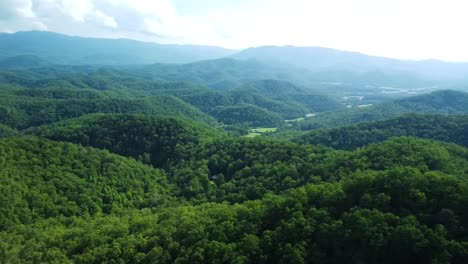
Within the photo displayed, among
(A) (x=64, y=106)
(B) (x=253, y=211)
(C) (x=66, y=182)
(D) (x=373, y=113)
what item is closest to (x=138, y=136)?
(C) (x=66, y=182)

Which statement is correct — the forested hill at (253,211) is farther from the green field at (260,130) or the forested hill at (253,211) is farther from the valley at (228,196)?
the green field at (260,130)

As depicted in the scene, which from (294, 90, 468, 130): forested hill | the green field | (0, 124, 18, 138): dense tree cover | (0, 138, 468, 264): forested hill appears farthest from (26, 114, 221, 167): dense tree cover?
(294, 90, 468, 130): forested hill

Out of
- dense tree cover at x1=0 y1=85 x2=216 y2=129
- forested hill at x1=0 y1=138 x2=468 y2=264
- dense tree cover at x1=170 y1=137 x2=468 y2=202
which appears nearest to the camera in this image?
forested hill at x1=0 y1=138 x2=468 y2=264

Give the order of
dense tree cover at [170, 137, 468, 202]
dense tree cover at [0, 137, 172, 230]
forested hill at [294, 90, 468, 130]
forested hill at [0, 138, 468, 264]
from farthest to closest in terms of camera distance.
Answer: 1. forested hill at [294, 90, 468, 130]
2. dense tree cover at [170, 137, 468, 202]
3. dense tree cover at [0, 137, 172, 230]
4. forested hill at [0, 138, 468, 264]

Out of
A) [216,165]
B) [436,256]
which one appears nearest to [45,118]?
[216,165]

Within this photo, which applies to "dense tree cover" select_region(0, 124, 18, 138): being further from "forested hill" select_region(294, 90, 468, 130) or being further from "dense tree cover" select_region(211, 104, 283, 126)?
"forested hill" select_region(294, 90, 468, 130)

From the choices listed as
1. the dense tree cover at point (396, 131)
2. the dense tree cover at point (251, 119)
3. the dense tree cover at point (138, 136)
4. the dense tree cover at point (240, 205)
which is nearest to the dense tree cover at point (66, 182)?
the dense tree cover at point (240, 205)

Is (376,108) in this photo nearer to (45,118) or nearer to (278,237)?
(45,118)
